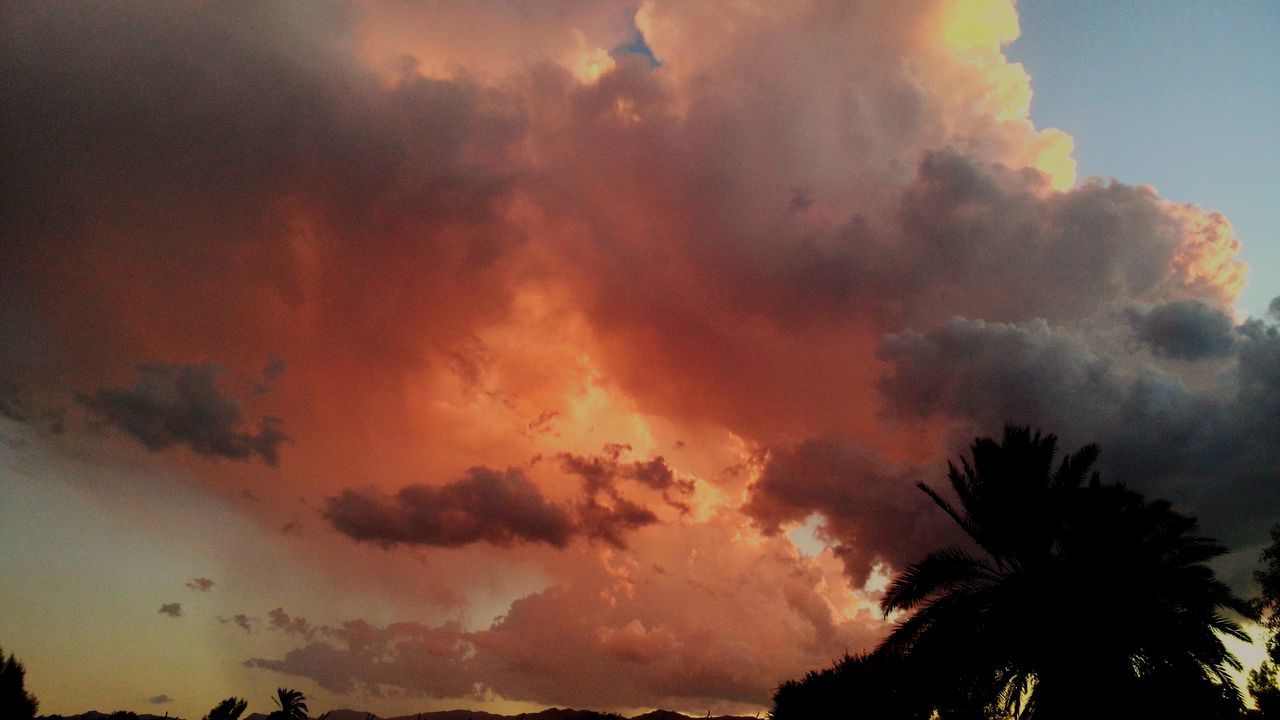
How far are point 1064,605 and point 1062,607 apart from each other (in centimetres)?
9

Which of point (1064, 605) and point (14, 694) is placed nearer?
point (1064, 605)

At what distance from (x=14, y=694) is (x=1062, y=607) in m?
47.6

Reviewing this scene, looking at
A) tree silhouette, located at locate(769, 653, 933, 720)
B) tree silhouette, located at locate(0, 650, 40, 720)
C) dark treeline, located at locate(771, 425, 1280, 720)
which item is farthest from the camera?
tree silhouette, located at locate(0, 650, 40, 720)

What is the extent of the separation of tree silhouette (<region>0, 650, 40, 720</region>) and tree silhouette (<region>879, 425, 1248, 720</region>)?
4213cm

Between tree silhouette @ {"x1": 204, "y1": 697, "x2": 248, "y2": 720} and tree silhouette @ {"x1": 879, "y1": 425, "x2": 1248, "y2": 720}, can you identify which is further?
tree silhouette @ {"x1": 204, "y1": 697, "x2": 248, "y2": 720}

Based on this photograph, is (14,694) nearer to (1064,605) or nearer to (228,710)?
(228,710)

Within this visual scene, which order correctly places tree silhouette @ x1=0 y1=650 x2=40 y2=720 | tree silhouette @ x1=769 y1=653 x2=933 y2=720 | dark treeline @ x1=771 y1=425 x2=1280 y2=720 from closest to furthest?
dark treeline @ x1=771 y1=425 x2=1280 y2=720, tree silhouette @ x1=769 y1=653 x2=933 y2=720, tree silhouette @ x1=0 y1=650 x2=40 y2=720

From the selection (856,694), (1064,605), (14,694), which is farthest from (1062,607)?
(14,694)

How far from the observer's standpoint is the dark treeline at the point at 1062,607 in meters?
20.1

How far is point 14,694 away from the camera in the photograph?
36719mm

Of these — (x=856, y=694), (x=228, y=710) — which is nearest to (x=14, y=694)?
(x=228, y=710)

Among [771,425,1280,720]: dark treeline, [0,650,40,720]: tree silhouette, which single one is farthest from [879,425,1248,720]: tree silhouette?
[0,650,40,720]: tree silhouette

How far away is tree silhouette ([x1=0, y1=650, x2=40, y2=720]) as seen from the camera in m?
36.1

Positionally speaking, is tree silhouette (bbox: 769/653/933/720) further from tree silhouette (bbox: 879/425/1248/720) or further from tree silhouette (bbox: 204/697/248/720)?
tree silhouette (bbox: 204/697/248/720)
